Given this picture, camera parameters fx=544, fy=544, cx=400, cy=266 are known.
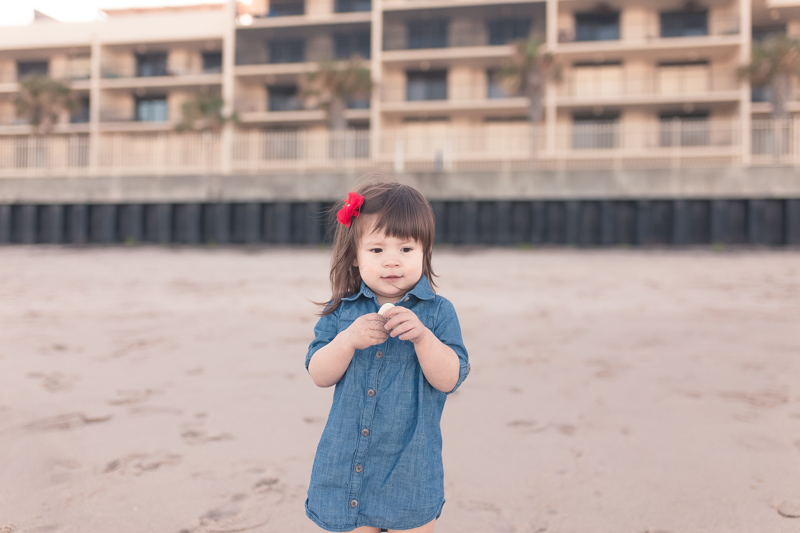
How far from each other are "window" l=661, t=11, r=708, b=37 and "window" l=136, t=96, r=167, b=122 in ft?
88.9

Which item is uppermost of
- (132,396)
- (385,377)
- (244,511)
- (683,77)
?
(683,77)

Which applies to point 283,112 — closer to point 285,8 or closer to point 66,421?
point 285,8

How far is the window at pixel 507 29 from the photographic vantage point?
87.8ft

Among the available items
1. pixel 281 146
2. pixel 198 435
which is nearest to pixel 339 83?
pixel 281 146

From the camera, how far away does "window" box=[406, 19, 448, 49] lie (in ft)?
88.9

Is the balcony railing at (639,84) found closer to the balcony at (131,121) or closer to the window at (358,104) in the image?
the window at (358,104)

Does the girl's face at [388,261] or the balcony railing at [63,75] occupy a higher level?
the balcony railing at [63,75]

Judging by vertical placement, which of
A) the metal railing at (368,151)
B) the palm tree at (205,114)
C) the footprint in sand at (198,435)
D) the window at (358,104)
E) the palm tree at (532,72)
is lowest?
the footprint in sand at (198,435)

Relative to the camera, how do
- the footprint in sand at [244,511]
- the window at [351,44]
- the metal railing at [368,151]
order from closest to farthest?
the footprint in sand at [244,511] < the metal railing at [368,151] < the window at [351,44]

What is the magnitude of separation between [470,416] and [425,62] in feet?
85.8

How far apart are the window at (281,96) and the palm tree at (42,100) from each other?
10305mm

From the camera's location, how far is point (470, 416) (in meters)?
2.96

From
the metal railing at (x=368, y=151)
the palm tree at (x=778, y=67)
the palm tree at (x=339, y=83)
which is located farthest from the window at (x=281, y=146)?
the palm tree at (x=778, y=67)

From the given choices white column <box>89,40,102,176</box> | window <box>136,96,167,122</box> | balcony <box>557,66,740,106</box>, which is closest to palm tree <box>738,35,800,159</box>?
balcony <box>557,66,740,106</box>
